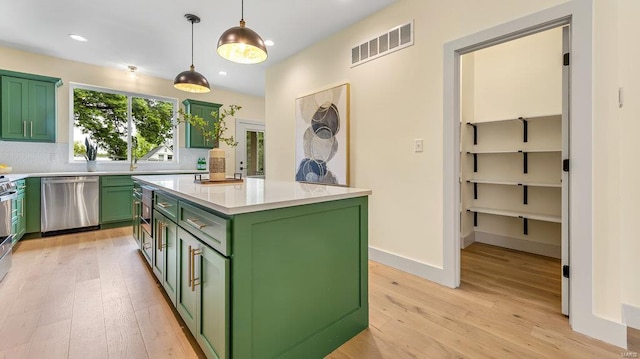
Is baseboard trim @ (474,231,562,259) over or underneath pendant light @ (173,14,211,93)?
underneath

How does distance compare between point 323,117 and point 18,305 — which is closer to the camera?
point 18,305

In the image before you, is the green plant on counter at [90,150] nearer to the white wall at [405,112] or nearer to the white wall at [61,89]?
the white wall at [61,89]

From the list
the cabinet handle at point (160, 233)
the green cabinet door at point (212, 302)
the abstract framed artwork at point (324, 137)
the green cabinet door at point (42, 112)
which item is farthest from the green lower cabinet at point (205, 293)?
the green cabinet door at point (42, 112)

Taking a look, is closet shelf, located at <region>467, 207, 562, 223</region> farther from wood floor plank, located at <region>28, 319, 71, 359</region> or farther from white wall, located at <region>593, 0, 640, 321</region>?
wood floor plank, located at <region>28, 319, 71, 359</region>

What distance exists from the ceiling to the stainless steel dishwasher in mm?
1901

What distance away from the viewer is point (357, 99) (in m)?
3.17

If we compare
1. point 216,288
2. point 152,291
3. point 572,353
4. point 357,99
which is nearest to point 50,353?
point 152,291

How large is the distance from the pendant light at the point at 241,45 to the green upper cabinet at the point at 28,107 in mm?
3750

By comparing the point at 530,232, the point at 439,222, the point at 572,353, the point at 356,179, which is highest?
the point at 356,179

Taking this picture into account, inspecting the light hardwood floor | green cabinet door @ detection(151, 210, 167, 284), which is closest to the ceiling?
green cabinet door @ detection(151, 210, 167, 284)

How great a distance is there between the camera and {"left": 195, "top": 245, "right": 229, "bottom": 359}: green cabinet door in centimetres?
118

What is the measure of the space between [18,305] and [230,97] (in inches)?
197

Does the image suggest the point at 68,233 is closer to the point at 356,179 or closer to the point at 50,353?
the point at 50,353

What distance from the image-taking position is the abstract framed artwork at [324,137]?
3.27 m
